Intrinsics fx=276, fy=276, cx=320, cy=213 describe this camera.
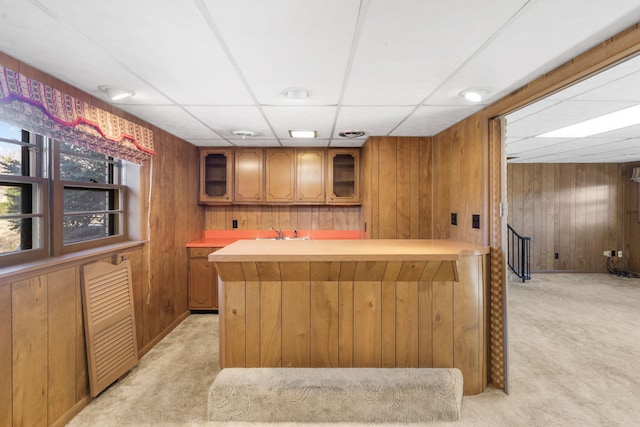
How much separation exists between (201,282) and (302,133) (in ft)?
7.48

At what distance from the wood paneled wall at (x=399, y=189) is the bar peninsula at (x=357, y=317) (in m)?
1.17

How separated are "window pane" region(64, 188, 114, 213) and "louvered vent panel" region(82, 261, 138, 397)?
50cm

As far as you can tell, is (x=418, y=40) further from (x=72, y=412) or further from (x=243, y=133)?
(x=72, y=412)

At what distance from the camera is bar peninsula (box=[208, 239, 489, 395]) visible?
202cm

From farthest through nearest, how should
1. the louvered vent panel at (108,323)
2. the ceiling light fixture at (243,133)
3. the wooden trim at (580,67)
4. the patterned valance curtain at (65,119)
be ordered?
the ceiling light fixture at (243,133) < the louvered vent panel at (108,323) < the patterned valance curtain at (65,119) < the wooden trim at (580,67)

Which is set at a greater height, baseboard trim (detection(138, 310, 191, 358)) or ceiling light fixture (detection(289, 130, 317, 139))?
ceiling light fixture (detection(289, 130, 317, 139))

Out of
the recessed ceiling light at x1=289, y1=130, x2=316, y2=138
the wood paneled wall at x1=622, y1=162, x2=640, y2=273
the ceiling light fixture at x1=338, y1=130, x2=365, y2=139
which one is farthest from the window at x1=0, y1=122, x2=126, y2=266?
the wood paneled wall at x1=622, y1=162, x2=640, y2=273

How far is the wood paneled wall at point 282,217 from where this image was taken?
4125mm

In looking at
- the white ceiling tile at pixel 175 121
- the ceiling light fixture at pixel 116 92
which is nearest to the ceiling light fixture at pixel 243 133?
the white ceiling tile at pixel 175 121

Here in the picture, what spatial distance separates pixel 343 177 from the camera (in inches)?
157

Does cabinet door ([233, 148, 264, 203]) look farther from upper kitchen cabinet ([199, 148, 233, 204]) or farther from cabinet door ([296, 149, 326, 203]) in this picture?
cabinet door ([296, 149, 326, 203])

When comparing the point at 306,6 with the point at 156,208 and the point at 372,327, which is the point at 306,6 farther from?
the point at 156,208

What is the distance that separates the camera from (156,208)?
9.44 feet

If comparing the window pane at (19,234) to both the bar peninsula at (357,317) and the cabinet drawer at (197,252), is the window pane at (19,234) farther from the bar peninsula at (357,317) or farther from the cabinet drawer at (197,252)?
the cabinet drawer at (197,252)
